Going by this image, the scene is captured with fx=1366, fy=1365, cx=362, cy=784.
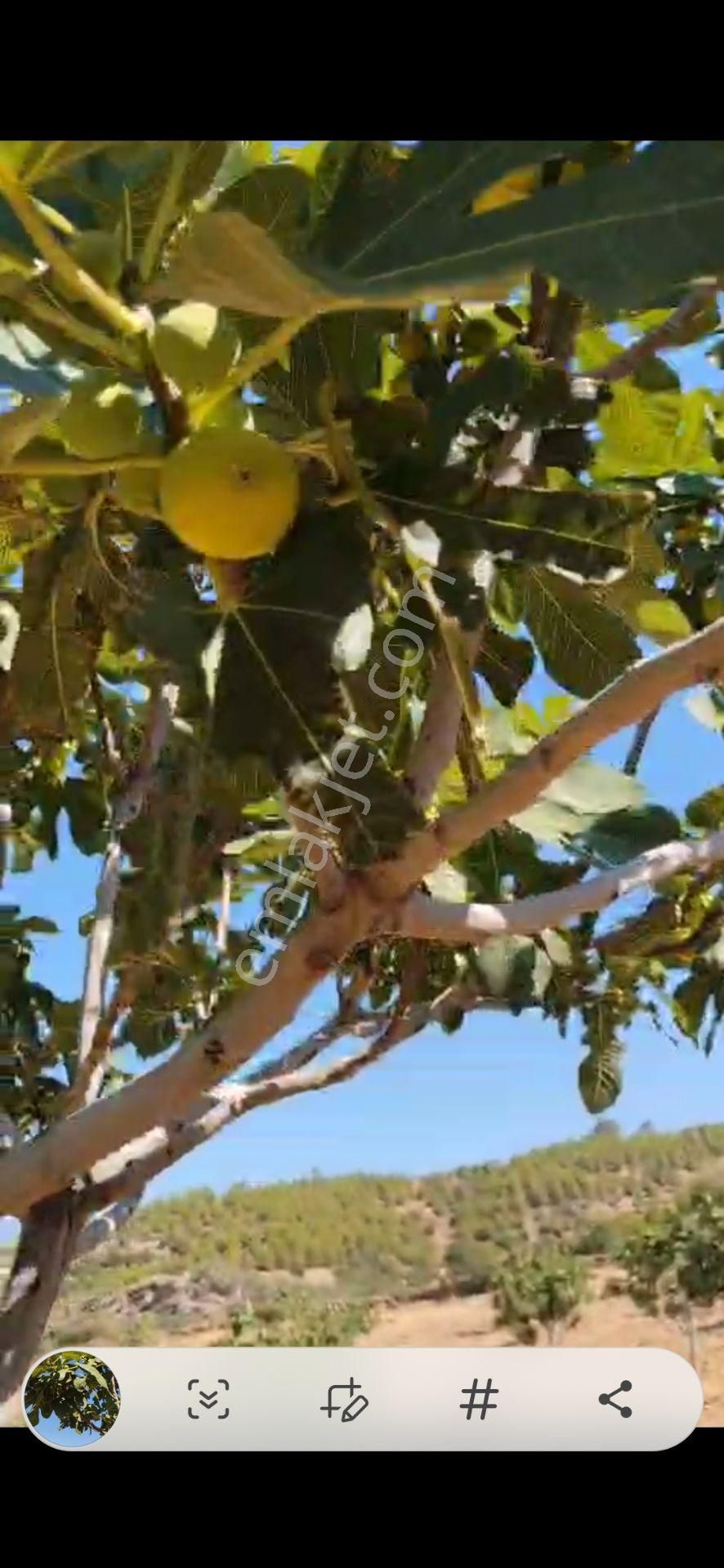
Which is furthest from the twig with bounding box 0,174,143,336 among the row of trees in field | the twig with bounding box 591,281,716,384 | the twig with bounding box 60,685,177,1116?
the row of trees in field

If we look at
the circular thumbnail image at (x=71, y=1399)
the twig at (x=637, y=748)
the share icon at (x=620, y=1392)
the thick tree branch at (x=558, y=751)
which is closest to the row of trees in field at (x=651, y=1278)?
the twig at (x=637, y=748)

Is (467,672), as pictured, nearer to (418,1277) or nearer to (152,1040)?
(152,1040)

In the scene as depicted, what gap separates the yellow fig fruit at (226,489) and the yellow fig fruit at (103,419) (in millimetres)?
37

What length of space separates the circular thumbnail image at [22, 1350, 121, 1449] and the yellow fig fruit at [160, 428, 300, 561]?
0.90 metres

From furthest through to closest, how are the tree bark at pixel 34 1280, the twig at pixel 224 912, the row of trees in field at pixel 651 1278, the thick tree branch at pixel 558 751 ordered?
the row of trees in field at pixel 651 1278 → the twig at pixel 224 912 → the tree bark at pixel 34 1280 → the thick tree branch at pixel 558 751

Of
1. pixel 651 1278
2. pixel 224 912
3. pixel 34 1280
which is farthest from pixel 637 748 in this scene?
pixel 651 1278

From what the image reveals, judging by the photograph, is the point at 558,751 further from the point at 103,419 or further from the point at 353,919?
the point at 103,419

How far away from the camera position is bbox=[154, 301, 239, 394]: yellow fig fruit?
35.6 inches

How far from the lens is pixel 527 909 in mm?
1362

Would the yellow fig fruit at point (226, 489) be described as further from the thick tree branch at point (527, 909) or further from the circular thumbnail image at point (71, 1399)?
the circular thumbnail image at point (71, 1399)

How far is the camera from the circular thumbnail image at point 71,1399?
137 centimetres

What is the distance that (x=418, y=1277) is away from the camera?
945 inches

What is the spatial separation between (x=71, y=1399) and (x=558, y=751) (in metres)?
0.88

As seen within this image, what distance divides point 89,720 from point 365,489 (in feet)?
5.19
